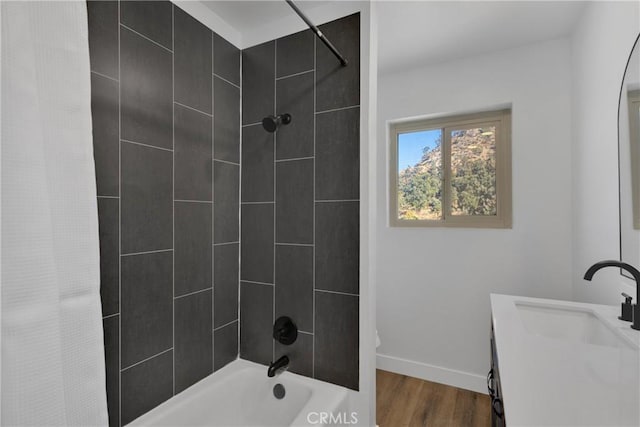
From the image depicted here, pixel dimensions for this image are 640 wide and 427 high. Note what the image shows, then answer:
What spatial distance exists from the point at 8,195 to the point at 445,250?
2.55 meters

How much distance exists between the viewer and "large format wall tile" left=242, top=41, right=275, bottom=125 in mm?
1886

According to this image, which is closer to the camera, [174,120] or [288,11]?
[174,120]

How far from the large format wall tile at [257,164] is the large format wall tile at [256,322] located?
55cm

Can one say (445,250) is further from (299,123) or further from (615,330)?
(299,123)

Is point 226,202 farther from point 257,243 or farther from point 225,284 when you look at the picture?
point 225,284

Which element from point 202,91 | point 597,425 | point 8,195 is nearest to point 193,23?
point 202,91

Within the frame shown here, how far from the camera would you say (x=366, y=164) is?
5.23 ft

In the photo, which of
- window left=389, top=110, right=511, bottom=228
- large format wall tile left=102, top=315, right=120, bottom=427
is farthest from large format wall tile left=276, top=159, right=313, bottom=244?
window left=389, top=110, right=511, bottom=228

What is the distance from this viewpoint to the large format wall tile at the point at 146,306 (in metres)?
1.35

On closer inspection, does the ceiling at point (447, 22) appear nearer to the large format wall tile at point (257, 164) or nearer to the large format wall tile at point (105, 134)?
the large format wall tile at point (257, 164)

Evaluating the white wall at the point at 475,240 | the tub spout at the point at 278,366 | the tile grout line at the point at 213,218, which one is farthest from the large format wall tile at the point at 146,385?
the white wall at the point at 475,240

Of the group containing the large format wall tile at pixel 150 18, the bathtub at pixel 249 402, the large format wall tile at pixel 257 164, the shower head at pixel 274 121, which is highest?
the large format wall tile at pixel 150 18

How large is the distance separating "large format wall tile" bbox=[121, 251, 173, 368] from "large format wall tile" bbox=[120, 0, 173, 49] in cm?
100

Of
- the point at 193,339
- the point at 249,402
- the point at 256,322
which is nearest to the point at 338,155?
the point at 256,322
